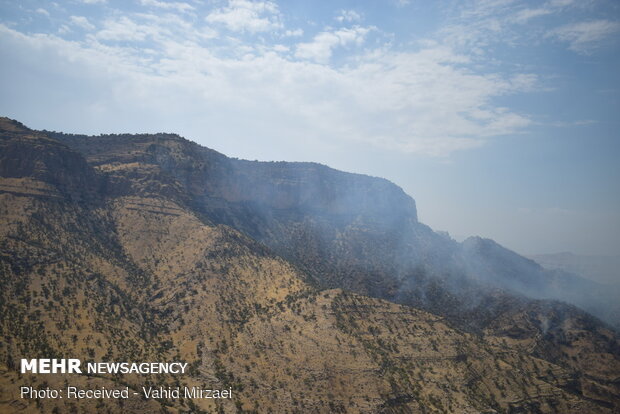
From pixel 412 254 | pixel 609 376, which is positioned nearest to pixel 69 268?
pixel 412 254

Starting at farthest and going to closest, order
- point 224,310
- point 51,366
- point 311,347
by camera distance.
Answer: point 224,310 → point 311,347 → point 51,366

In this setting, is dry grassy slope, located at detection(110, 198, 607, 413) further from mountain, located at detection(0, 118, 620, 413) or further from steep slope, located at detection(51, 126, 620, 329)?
steep slope, located at detection(51, 126, 620, 329)

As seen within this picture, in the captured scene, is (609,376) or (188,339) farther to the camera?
(609,376)

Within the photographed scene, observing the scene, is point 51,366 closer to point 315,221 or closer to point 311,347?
point 311,347

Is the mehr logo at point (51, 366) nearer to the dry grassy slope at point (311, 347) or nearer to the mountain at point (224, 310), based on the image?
the mountain at point (224, 310)

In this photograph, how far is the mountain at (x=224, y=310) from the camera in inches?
3078

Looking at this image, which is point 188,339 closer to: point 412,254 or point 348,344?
point 348,344

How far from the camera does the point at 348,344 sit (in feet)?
289

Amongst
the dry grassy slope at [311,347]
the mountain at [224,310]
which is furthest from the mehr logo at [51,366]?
the dry grassy slope at [311,347]

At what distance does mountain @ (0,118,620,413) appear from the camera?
257 ft

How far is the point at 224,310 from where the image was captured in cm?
9956

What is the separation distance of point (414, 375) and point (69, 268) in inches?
2862

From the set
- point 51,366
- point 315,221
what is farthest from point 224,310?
point 315,221

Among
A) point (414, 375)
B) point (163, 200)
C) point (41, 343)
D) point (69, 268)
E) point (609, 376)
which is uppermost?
point (163, 200)
